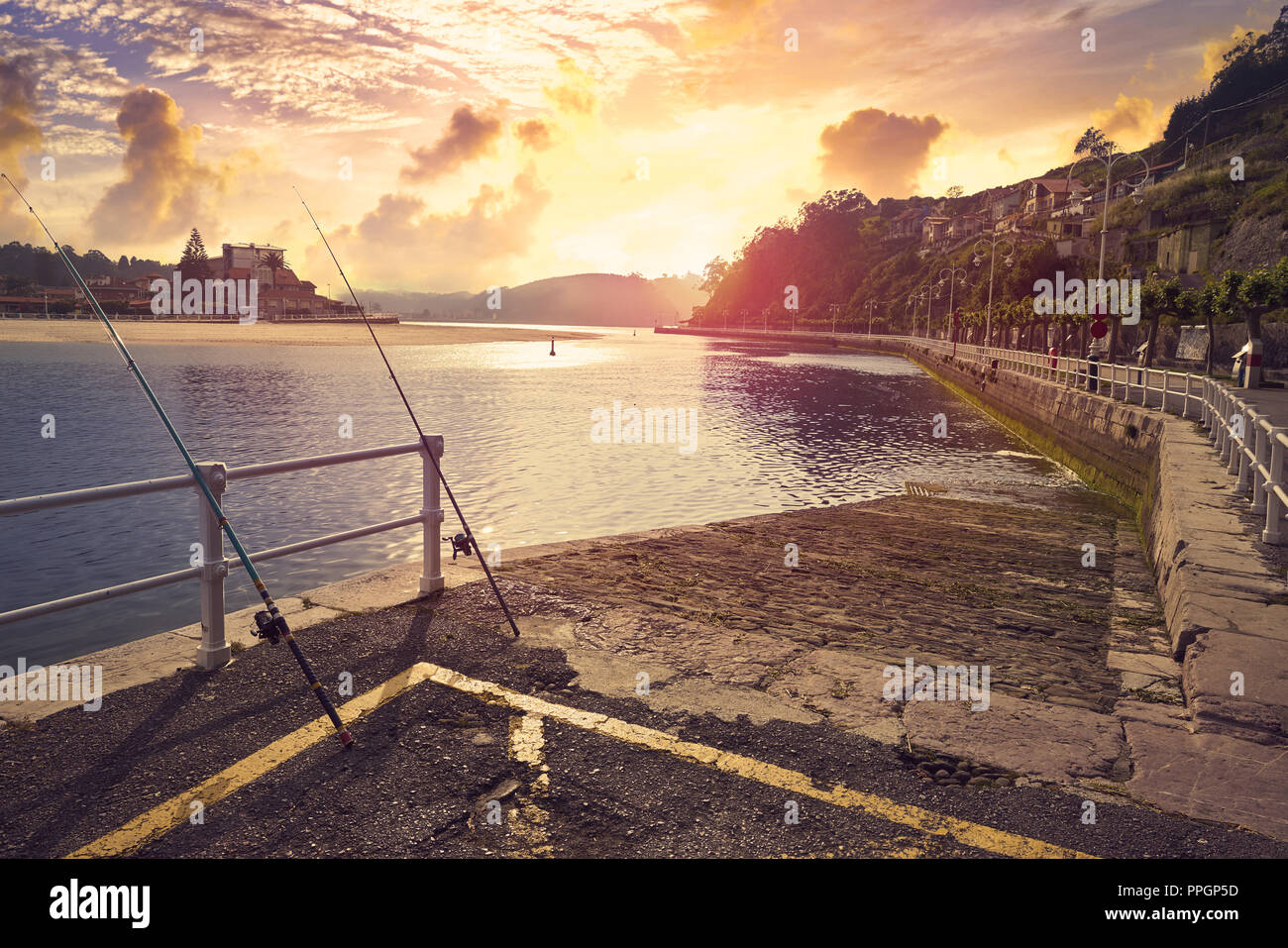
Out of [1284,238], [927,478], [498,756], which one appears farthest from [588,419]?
[1284,238]

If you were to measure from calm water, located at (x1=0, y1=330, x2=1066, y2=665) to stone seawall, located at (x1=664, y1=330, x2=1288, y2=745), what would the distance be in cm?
214

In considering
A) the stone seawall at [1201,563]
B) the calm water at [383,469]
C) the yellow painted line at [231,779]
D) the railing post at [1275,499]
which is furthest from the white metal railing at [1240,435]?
the yellow painted line at [231,779]

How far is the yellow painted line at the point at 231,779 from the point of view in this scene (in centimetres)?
311

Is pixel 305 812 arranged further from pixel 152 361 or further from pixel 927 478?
pixel 152 361

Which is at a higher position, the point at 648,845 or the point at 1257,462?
the point at 1257,462

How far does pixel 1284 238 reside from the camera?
62125 millimetres

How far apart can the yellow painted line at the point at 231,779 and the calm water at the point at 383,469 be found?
20.5 ft

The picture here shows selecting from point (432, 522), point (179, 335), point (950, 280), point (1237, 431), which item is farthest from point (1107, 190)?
point (179, 335)

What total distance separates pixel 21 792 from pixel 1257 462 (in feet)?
34.6

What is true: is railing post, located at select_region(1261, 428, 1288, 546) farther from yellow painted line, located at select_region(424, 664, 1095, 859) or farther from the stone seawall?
yellow painted line, located at select_region(424, 664, 1095, 859)

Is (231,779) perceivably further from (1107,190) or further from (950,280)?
(950,280)

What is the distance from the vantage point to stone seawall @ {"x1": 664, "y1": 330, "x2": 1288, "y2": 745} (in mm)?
4492

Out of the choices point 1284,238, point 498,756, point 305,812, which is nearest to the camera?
point 305,812
